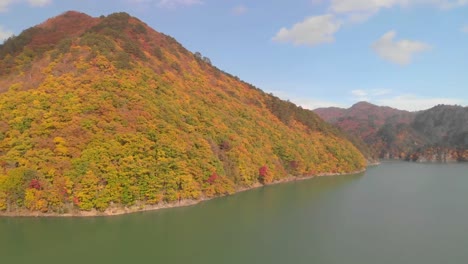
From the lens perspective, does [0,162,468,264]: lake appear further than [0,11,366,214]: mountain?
No

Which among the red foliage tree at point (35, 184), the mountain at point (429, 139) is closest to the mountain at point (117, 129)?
the red foliage tree at point (35, 184)

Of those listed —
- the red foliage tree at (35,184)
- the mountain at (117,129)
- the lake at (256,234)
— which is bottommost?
the lake at (256,234)

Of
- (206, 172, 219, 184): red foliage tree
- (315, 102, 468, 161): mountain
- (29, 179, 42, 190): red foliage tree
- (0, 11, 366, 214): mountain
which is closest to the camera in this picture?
(29, 179, 42, 190): red foliage tree

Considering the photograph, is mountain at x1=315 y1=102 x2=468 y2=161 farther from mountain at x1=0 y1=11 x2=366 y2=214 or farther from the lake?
the lake

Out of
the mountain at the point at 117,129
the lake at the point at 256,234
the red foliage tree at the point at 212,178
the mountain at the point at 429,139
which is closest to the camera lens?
the lake at the point at 256,234

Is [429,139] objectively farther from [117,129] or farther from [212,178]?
[117,129]

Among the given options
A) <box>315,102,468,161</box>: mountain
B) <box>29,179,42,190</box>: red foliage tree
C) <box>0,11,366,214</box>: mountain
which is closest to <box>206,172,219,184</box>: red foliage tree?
<box>0,11,366,214</box>: mountain

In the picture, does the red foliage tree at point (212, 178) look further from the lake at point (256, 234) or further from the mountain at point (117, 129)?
the lake at point (256, 234)
